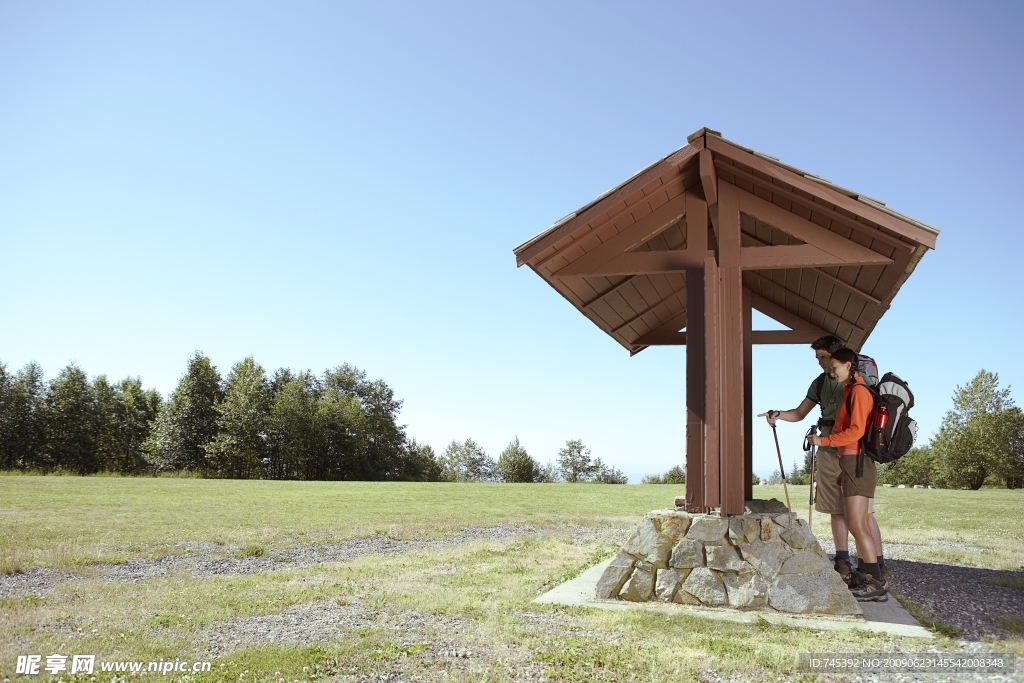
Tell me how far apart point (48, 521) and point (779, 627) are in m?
13.5

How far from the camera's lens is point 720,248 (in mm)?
7387

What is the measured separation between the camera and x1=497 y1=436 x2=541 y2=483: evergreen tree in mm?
40844

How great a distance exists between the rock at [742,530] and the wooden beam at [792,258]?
8.32 ft

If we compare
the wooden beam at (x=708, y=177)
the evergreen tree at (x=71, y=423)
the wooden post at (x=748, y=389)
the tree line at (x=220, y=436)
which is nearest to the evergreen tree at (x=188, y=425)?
the tree line at (x=220, y=436)

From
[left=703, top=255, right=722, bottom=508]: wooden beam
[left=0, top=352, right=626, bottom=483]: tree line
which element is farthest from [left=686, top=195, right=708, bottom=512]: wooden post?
[left=0, top=352, right=626, bottom=483]: tree line

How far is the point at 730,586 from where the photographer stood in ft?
22.2

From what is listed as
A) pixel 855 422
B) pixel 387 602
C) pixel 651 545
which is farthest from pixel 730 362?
pixel 387 602

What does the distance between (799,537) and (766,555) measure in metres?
0.37

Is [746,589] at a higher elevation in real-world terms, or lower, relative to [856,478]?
lower

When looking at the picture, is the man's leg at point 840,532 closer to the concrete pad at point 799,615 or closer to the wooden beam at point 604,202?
the concrete pad at point 799,615

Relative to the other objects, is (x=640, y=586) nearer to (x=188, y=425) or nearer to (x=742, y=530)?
(x=742, y=530)

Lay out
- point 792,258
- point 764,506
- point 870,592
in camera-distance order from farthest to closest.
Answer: point 764,506 < point 792,258 < point 870,592

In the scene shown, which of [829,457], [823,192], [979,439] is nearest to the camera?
[823,192]

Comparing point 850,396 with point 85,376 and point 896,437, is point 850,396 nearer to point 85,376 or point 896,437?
point 896,437
